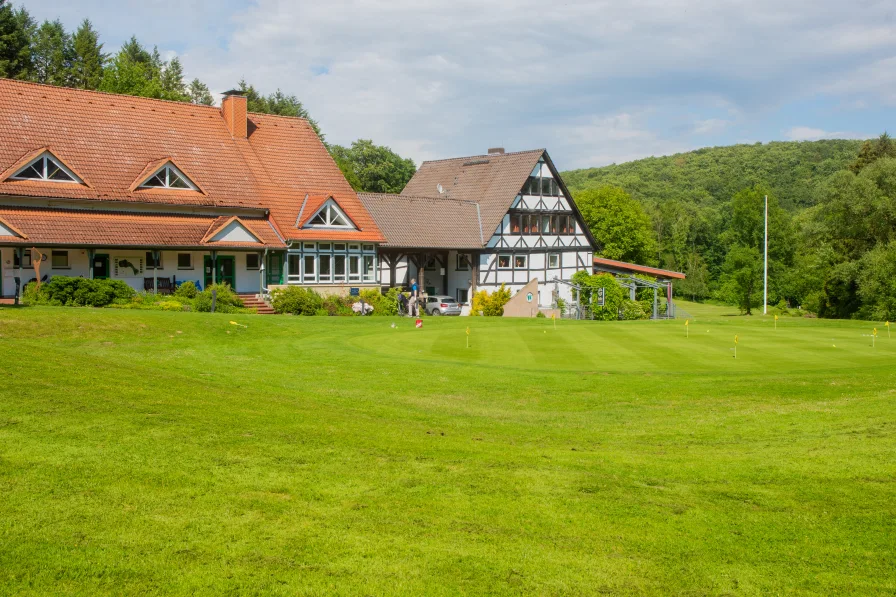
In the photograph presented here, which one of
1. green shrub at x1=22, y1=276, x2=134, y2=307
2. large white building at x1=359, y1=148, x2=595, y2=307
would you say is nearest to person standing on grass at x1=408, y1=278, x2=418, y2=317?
large white building at x1=359, y1=148, x2=595, y2=307

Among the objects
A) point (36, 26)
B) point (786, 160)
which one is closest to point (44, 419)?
point (36, 26)

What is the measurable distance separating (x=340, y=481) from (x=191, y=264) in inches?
1229

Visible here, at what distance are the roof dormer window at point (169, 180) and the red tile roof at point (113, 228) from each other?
129cm

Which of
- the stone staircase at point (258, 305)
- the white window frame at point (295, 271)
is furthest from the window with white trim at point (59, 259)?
the white window frame at point (295, 271)

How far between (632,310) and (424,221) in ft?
43.0

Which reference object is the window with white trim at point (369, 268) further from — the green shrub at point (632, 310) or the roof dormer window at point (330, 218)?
the green shrub at point (632, 310)

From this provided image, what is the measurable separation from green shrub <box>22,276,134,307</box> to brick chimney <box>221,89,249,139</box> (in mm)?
13691

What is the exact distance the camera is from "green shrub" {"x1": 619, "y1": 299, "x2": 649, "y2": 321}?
48.0 meters

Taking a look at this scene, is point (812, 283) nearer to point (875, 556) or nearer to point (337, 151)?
point (337, 151)

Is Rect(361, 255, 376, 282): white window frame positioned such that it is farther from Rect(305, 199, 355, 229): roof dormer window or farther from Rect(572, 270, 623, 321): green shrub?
Rect(572, 270, 623, 321): green shrub

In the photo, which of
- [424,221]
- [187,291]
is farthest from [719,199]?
[187,291]

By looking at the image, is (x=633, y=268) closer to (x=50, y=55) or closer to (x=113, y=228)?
(x=113, y=228)

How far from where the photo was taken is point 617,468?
9500 millimetres

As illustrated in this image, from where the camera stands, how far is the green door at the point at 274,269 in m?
39.8
